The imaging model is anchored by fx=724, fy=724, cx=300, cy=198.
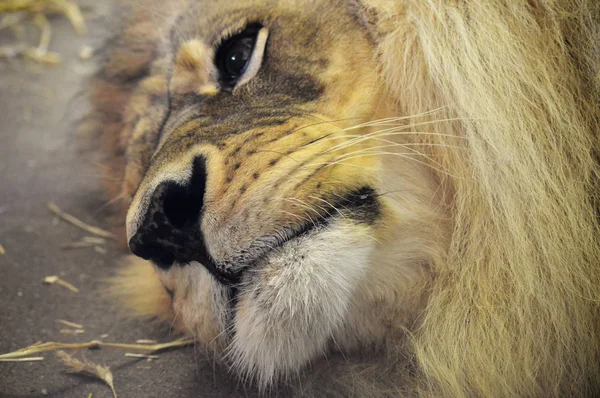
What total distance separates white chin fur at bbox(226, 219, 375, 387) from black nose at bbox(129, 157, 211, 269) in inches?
4.5

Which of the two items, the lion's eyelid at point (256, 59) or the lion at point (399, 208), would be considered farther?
the lion's eyelid at point (256, 59)

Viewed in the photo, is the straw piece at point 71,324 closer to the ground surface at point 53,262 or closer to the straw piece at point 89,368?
the ground surface at point 53,262

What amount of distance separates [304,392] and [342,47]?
2.28ft

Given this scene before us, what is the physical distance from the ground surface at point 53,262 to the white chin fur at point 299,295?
191 mm

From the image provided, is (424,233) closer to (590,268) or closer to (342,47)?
(590,268)

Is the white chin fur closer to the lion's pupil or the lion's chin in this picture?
the lion's chin

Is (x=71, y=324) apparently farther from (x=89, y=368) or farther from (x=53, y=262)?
(x=53, y=262)

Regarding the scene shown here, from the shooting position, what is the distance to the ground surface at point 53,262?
58.9 inches

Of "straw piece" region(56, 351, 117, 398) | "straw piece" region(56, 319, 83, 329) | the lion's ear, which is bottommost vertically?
"straw piece" region(56, 351, 117, 398)

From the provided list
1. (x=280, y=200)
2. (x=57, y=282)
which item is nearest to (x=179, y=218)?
(x=280, y=200)

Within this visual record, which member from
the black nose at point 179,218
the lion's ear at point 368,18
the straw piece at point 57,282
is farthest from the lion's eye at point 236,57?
the straw piece at point 57,282

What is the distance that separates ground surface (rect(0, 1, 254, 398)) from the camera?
1.50 m

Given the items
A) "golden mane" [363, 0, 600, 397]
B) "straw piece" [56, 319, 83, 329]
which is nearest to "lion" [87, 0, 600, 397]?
"golden mane" [363, 0, 600, 397]

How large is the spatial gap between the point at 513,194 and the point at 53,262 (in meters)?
1.35
